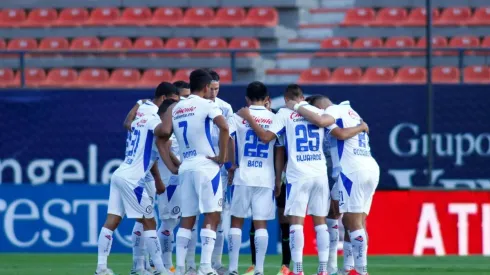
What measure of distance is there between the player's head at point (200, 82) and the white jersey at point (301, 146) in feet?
2.85

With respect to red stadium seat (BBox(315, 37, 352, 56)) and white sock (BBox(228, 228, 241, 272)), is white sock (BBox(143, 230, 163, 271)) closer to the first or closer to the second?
white sock (BBox(228, 228, 241, 272))

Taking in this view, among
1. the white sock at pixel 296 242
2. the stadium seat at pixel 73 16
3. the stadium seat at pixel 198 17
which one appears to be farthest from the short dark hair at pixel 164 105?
the stadium seat at pixel 73 16

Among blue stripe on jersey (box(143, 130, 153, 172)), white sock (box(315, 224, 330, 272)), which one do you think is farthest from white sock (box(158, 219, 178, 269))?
white sock (box(315, 224, 330, 272))

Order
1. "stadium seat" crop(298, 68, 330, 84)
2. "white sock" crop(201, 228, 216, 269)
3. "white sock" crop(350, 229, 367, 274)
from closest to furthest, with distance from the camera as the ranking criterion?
"white sock" crop(201, 228, 216, 269) → "white sock" crop(350, 229, 367, 274) → "stadium seat" crop(298, 68, 330, 84)

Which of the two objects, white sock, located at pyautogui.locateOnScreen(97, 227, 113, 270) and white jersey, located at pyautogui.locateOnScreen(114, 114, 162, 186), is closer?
white sock, located at pyautogui.locateOnScreen(97, 227, 113, 270)

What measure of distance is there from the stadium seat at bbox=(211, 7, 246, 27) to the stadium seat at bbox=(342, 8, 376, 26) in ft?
6.79

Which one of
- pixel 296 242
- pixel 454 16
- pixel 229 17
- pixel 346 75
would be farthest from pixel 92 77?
pixel 296 242

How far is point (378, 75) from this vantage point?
20156mm

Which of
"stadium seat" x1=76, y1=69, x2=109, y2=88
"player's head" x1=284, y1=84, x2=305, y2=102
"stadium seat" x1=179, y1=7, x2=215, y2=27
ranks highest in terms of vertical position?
"stadium seat" x1=179, y1=7, x2=215, y2=27

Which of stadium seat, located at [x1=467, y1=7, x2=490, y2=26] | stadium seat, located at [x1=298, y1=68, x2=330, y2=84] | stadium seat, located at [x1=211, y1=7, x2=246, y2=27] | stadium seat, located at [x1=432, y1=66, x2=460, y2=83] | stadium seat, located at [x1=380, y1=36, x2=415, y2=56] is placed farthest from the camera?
stadium seat, located at [x1=211, y1=7, x2=246, y2=27]

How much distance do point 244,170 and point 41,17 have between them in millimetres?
12806

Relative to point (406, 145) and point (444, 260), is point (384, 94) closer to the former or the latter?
point (406, 145)

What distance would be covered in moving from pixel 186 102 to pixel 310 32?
11869 mm

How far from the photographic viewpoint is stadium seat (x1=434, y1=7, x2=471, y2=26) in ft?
70.2
